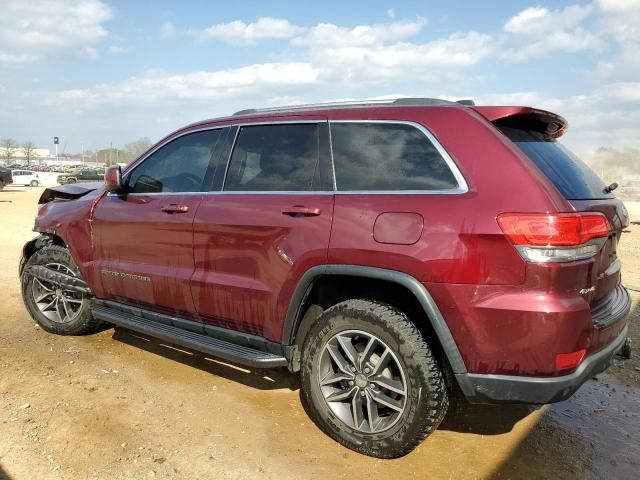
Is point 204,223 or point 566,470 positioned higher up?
point 204,223

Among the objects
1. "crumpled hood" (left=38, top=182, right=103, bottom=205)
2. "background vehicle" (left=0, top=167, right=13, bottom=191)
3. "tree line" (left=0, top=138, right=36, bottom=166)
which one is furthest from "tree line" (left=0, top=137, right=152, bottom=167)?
"crumpled hood" (left=38, top=182, right=103, bottom=205)

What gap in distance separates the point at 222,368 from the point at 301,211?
1.77 meters

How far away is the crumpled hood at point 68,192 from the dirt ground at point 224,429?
136 cm

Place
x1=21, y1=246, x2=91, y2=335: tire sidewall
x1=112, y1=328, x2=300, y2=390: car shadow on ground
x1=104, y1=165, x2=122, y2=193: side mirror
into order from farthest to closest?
x1=21, y1=246, x2=91, y2=335: tire sidewall, x1=104, y1=165, x2=122, y2=193: side mirror, x1=112, y1=328, x2=300, y2=390: car shadow on ground

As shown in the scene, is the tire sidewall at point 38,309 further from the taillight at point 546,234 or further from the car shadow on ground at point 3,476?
the taillight at point 546,234

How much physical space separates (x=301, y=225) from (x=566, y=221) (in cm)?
138

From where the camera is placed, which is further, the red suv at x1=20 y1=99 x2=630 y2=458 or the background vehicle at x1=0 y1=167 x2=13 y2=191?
the background vehicle at x1=0 y1=167 x2=13 y2=191

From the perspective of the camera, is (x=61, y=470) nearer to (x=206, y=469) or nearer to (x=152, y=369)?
(x=206, y=469)

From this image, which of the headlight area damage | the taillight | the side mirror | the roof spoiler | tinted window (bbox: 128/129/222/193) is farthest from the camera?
the headlight area damage

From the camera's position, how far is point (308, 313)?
10.5ft

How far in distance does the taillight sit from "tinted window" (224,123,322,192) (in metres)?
1.15


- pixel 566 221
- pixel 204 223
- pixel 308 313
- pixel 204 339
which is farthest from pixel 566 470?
pixel 204 223

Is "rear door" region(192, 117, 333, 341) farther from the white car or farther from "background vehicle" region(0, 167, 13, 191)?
the white car

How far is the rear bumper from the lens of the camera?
2.43 metres
